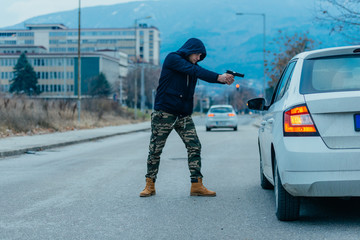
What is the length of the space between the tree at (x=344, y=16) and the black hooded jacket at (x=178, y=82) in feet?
27.3

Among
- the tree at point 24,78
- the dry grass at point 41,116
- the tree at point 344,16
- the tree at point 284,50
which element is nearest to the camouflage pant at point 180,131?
the tree at point 344,16

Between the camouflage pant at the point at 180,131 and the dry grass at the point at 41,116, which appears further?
the dry grass at the point at 41,116

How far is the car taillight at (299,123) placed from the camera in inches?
206

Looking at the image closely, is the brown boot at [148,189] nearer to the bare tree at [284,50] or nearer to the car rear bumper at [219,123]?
the car rear bumper at [219,123]

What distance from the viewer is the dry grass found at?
24836 mm

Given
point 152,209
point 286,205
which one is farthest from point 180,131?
point 286,205

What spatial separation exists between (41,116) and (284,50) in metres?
17.2

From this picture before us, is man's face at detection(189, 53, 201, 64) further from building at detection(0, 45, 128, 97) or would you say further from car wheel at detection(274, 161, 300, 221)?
building at detection(0, 45, 128, 97)

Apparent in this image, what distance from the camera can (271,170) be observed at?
6477 millimetres

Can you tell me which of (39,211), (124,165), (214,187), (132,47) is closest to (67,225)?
(39,211)

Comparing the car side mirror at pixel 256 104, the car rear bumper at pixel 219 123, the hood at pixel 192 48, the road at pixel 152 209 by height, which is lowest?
the car rear bumper at pixel 219 123

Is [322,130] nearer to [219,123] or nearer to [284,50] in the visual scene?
[219,123]

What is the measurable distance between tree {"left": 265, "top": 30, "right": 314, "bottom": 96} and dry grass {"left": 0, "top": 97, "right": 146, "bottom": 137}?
459 inches

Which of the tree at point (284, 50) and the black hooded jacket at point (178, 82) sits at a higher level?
the tree at point (284, 50)
